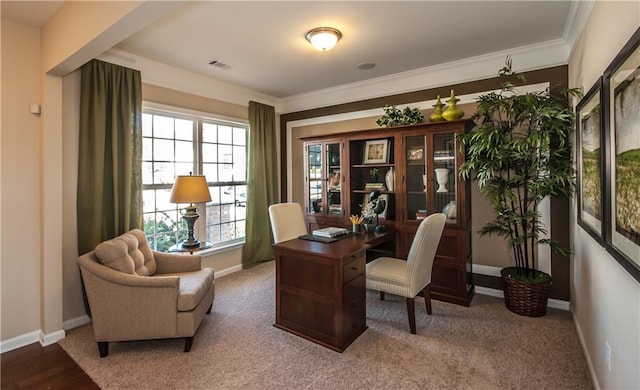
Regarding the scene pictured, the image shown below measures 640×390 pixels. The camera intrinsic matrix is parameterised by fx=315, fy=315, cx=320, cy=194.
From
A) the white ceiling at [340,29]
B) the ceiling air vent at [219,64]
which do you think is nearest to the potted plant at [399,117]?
the white ceiling at [340,29]

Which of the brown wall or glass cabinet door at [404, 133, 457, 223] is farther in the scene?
glass cabinet door at [404, 133, 457, 223]

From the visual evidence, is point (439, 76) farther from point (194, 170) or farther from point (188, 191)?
point (194, 170)

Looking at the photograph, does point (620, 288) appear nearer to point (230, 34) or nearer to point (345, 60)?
point (345, 60)

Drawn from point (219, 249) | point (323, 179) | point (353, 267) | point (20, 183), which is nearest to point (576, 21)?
point (353, 267)

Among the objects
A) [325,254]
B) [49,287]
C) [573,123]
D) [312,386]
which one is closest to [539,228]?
[573,123]

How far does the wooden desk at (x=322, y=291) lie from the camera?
2.38 m

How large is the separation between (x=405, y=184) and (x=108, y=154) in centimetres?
305

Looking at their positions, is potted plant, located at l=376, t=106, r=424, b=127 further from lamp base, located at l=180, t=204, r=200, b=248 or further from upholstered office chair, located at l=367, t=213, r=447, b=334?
lamp base, located at l=180, t=204, r=200, b=248

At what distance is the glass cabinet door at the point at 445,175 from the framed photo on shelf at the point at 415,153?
15 cm

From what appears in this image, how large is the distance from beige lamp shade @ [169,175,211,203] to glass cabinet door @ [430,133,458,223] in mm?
2448

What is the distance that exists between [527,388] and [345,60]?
322 centimetres

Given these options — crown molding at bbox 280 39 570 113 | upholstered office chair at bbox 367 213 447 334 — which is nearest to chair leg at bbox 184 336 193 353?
upholstered office chair at bbox 367 213 447 334

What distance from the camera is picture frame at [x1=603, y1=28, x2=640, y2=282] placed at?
49.5 inches

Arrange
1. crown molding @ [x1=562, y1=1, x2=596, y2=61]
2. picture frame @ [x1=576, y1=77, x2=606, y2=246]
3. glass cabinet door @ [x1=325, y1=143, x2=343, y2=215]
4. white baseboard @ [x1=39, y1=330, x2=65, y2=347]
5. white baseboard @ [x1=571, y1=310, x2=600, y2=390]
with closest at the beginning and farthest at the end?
1. picture frame @ [x1=576, y1=77, x2=606, y2=246]
2. white baseboard @ [x1=571, y1=310, x2=600, y2=390]
3. crown molding @ [x1=562, y1=1, x2=596, y2=61]
4. white baseboard @ [x1=39, y1=330, x2=65, y2=347]
5. glass cabinet door @ [x1=325, y1=143, x2=343, y2=215]
